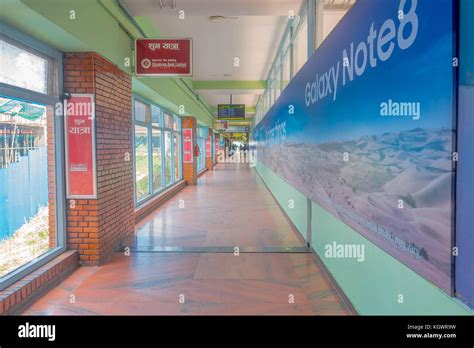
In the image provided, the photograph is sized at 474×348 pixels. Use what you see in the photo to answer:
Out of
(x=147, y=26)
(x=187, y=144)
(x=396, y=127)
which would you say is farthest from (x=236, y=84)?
(x=396, y=127)

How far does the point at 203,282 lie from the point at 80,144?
2.11 m

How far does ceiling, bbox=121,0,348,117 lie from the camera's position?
461cm

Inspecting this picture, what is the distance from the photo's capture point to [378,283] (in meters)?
2.39

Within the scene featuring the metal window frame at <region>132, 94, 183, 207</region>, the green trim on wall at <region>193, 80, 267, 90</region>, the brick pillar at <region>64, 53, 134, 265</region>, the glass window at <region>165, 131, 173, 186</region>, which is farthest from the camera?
the green trim on wall at <region>193, 80, 267, 90</region>

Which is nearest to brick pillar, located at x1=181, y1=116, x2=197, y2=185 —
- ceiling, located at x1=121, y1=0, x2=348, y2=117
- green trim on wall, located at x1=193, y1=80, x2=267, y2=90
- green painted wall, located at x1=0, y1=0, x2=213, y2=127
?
ceiling, located at x1=121, y1=0, x2=348, y2=117

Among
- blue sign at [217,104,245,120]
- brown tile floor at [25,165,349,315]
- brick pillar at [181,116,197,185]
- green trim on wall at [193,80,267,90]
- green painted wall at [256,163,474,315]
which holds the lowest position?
brown tile floor at [25,165,349,315]

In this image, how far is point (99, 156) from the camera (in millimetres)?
4156

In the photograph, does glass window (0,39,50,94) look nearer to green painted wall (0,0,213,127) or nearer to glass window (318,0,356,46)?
green painted wall (0,0,213,127)

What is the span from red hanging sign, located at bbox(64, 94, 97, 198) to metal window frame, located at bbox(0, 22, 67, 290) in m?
0.08

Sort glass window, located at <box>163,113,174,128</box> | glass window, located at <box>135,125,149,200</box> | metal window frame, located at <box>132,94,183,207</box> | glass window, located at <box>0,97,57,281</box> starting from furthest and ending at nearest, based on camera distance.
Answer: glass window, located at <box>163,113,174,128</box>, glass window, located at <box>135,125,149,200</box>, metal window frame, located at <box>132,94,183,207</box>, glass window, located at <box>0,97,57,281</box>

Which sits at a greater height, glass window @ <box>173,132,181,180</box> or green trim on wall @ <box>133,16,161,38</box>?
green trim on wall @ <box>133,16,161,38</box>

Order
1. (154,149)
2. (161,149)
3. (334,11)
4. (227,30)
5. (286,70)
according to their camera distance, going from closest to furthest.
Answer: (334,11)
(227,30)
(286,70)
(154,149)
(161,149)

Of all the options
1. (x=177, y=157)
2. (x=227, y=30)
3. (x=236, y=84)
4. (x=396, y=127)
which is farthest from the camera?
(x=177, y=157)

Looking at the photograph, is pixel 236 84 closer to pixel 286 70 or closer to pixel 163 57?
pixel 286 70
